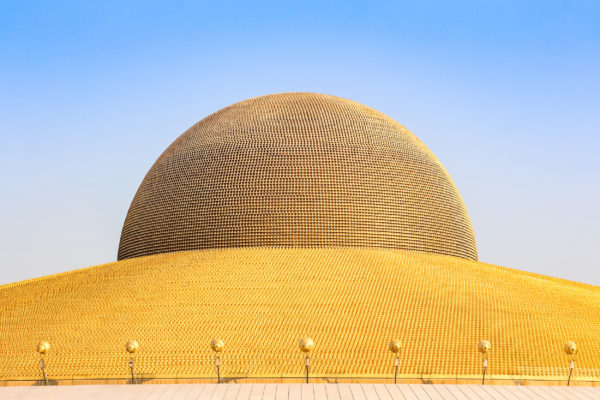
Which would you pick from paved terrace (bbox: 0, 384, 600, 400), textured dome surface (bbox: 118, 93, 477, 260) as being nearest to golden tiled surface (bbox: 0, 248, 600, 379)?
textured dome surface (bbox: 118, 93, 477, 260)

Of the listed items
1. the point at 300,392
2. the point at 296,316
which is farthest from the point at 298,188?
the point at 300,392

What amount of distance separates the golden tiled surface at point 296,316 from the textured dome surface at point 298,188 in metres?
1.41

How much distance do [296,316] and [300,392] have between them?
817cm

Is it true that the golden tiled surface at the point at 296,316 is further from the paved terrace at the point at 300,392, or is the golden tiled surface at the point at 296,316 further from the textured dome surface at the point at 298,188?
the paved terrace at the point at 300,392

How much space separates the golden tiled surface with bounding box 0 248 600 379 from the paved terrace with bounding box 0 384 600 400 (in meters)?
4.17

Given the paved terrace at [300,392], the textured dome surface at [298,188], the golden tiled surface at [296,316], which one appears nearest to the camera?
the paved terrace at [300,392]

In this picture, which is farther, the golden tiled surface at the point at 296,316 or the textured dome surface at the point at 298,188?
the textured dome surface at the point at 298,188

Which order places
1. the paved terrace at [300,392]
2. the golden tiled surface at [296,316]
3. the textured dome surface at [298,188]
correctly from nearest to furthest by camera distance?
1. the paved terrace at [300,392]
2. the golden tiled surface at [296,316]
3. the textured dome surface at [298,188]

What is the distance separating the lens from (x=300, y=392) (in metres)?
15.4

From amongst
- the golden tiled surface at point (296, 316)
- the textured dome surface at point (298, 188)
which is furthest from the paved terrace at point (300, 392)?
the textured dome surface at point (298, 188)

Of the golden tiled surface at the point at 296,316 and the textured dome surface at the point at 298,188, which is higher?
the textured dome surface at the point at 298,188

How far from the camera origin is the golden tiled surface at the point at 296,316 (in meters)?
21.1

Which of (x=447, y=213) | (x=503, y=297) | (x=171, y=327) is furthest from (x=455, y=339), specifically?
(x=447, y=213)

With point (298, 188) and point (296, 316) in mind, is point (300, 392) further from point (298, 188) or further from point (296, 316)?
point (298, 188)
